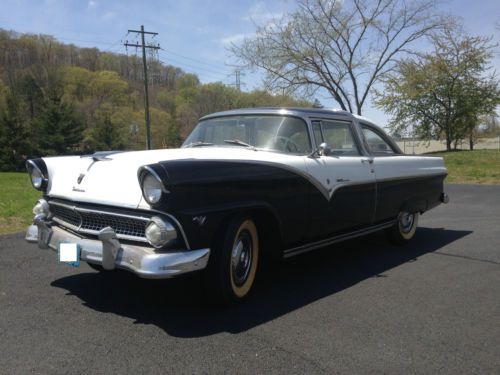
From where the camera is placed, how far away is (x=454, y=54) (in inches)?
1001

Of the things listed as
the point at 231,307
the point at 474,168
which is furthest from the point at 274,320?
the point at 474,168

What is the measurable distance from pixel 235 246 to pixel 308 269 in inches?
58.3

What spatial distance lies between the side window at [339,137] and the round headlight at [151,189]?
85.1 inches

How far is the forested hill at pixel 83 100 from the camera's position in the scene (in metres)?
43.8

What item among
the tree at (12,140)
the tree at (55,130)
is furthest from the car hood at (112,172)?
the tree at (55,130)

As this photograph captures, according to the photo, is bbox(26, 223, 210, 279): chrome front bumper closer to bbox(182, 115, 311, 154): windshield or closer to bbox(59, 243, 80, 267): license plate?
bbox(59, 243, 80, 267): license plate

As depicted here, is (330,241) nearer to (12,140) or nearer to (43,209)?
(43,209)

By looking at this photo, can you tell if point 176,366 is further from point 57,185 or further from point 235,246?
point 57,185

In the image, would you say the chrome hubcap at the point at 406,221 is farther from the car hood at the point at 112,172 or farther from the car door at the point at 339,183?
the car hood at the point at 112,172

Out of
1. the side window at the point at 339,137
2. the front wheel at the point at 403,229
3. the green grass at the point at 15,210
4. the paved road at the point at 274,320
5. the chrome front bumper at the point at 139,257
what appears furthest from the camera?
the green grass at the point at 15,210

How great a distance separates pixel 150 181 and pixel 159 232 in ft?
1.15

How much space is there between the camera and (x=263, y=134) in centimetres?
452

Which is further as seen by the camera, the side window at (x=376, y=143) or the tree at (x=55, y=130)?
the tree at (x=55, y=130)

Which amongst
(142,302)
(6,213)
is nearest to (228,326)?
(142,302)
